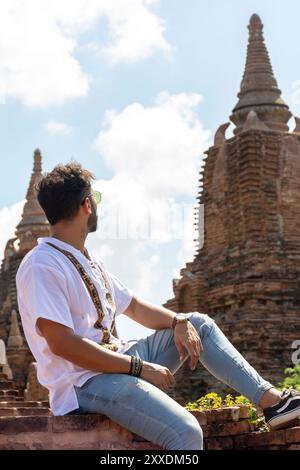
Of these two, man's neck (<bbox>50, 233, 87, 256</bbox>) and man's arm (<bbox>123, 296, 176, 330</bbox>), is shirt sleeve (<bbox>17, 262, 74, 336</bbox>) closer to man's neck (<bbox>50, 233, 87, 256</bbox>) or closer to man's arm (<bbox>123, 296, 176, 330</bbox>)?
man's neck (<bbox>50, 233, 87, 256</bbox>)

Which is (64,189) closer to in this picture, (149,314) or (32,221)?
(149,314)

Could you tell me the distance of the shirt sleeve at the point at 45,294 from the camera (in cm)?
524

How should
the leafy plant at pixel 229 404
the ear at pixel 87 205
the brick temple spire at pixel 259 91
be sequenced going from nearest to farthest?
the ear at pixel 87 205
the leafy plant at pixel 229 404
the brick temple spire at pixel 259 91

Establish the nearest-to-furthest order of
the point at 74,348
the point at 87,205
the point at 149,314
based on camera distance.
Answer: the point at 74,348
the point at 87,205
the point at 149,314

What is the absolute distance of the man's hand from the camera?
5.58m

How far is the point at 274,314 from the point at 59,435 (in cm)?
2370

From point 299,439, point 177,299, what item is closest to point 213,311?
point 177,299

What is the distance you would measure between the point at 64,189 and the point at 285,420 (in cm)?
174

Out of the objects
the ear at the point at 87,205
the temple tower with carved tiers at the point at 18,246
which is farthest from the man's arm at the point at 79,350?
the temple tower with carved tiers at the point at 18,246

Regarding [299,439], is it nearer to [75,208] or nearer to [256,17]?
[75,208]

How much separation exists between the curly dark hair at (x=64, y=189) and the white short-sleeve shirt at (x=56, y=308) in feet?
0.60

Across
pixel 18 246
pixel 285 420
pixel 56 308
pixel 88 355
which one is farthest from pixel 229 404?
pixel 18 246

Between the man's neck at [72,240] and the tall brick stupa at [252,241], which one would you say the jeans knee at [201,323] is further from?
the tall brick stupa at [252,241]

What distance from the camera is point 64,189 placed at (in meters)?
5.58
